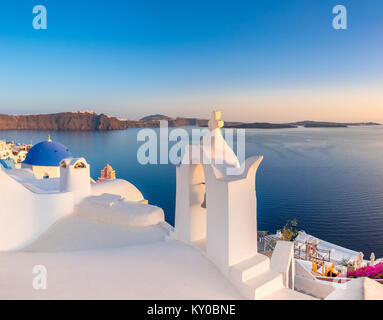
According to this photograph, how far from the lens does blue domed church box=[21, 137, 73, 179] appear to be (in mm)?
15289

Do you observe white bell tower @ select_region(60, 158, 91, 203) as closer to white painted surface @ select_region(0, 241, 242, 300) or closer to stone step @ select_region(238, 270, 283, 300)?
white painted surface @ select_region(0, 241, 242, 300)

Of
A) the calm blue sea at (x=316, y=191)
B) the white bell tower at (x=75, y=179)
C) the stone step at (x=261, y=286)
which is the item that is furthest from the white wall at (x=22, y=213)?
the calm blue sea at (x=316, y=191)

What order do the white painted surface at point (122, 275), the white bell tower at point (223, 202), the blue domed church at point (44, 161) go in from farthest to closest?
1. the blue domed church at point (44, 161)
2. the white bell tower at point (223, 202)
3. the white painted surface at point (122, 275)

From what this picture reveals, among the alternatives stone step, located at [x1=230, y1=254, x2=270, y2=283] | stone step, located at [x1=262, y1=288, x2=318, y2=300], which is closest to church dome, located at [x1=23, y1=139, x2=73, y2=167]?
stone step, located at [x1=230, y1=254, x2=270, y2=283]

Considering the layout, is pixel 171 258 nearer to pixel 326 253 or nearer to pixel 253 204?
A: pixel 253 204

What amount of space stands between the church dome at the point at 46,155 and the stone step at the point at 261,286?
13.9m

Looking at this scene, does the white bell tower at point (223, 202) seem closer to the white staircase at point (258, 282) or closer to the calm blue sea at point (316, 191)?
the white staircase at point (258, 282)

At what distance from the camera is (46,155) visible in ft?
50.6

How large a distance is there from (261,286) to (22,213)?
512cm

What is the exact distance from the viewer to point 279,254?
234 inches

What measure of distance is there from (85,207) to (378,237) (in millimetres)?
A: 21561

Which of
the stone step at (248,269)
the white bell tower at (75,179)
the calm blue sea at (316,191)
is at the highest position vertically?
the white bell tower at (75,179)

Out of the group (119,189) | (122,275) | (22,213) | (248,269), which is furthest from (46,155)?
(248,269)

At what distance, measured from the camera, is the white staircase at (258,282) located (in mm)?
3643
